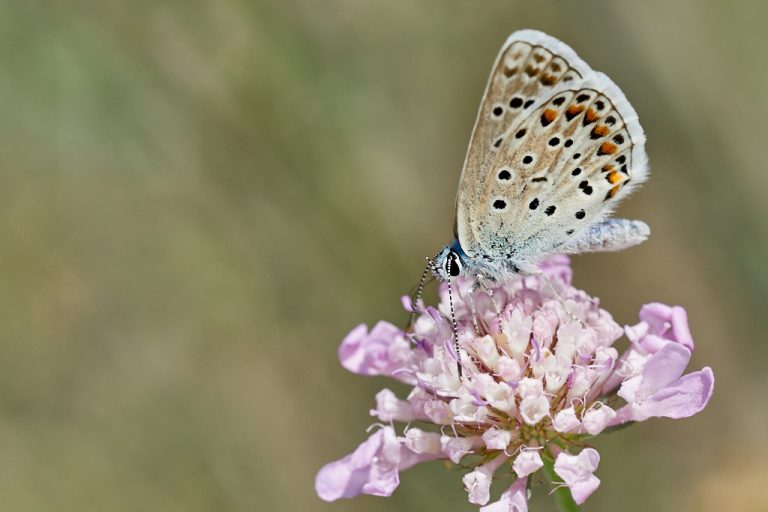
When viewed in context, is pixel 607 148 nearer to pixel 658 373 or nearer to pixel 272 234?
pixel 658 373

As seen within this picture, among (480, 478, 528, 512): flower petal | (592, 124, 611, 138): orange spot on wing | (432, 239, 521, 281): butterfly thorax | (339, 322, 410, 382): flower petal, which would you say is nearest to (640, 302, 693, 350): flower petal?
(432, 239, 521, 281): butterfly thorax

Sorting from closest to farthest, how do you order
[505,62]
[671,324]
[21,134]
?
[505,62], [671,324], [21,134]

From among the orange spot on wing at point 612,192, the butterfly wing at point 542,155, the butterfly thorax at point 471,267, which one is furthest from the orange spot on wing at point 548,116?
the butterfly thorax at point 471,267

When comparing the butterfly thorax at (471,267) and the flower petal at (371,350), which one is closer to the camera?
the butterfly thorax at (471,267)

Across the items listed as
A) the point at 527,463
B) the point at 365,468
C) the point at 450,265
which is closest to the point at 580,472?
the point at 527,463

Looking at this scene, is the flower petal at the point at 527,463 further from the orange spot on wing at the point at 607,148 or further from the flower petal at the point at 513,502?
the orange spot on wing at the point at 607,148

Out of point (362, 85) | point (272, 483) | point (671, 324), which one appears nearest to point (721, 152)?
point (362, 85)

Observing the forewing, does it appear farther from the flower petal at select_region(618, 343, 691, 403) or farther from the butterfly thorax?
the flower petal at select_region(618, 343, 691, 403)

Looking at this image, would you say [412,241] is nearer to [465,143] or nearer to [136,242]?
[465,143]
